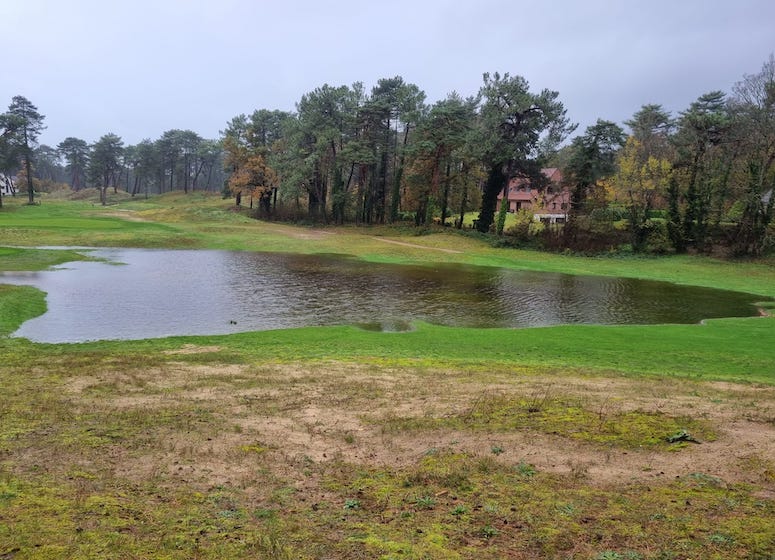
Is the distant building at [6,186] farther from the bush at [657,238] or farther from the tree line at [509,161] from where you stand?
the bush at [657,238]

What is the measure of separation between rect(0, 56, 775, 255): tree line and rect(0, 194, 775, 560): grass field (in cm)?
3878

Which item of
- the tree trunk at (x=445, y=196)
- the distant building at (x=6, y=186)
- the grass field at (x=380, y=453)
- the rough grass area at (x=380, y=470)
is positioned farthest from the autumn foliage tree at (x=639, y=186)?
the distant building at (x=6, y=186)

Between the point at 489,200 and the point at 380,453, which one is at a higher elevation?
the point at 489,200

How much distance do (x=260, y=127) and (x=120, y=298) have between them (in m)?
62.5

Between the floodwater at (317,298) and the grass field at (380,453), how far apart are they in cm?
439

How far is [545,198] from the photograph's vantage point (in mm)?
63469

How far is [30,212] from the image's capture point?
71.0 m

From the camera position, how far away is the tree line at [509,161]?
161ft

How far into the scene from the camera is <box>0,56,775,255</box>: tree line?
48.9 m

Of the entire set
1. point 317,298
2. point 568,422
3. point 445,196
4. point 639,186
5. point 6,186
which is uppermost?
point 639,186

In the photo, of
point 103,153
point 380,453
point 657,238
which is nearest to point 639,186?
point 657,238

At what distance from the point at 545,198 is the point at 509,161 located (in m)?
9.62

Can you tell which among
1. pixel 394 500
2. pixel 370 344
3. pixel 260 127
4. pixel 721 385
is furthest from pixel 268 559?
pixel 260 127

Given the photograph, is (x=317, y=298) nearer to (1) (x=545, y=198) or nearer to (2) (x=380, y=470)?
(2) (x=380, y=470)
